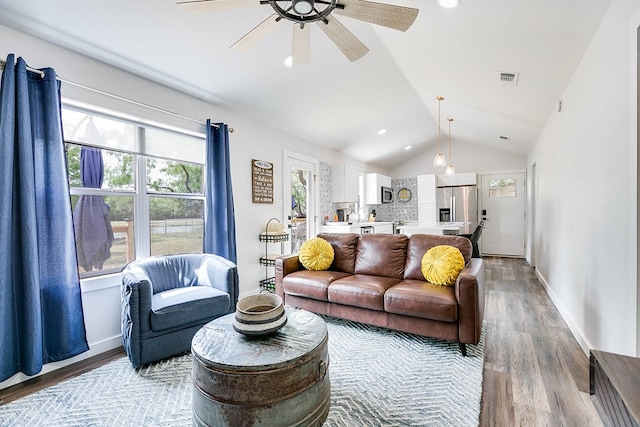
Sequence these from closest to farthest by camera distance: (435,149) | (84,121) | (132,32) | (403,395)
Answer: (403,395), (132,32), (84,121), (435,149)

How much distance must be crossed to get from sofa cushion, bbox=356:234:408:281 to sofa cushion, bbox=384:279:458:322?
1.53 ft

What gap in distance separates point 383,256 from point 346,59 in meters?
2.20

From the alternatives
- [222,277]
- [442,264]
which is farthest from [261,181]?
[442,264]

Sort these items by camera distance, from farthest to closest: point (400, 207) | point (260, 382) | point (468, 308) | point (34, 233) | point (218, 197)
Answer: point (400, 207)
point (218, 197)
point (468, 308)
point (34, 233)
point (260, 382)

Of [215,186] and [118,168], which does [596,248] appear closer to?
[215,186]

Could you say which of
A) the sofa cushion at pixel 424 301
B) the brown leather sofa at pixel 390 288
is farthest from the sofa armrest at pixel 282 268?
the sofa cushion at pixel 424 301

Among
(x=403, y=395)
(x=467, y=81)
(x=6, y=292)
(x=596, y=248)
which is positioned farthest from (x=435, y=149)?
(x=6, y=292)

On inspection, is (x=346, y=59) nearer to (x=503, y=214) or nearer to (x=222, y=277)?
(x=222, y=277)

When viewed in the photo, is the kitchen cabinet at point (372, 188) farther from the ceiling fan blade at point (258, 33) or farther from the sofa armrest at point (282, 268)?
the ceiling fan blade at point (258, 33)

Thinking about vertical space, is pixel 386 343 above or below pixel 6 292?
below

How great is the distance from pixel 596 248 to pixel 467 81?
224 centimetres

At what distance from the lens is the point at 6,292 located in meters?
1.90

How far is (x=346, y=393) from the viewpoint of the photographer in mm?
1897

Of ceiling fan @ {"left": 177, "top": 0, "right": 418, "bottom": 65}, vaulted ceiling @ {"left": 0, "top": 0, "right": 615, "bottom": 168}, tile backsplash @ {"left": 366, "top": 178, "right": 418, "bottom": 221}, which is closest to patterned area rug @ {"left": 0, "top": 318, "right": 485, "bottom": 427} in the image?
ceiling fan @ {"left": 177, "top": 0, "right": 418, "bottom": 65}
